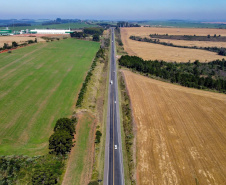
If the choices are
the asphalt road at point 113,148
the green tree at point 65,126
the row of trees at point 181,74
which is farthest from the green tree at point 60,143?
the row of trees at point 181,74

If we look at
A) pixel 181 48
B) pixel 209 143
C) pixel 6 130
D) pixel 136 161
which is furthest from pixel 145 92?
pixel 181 48

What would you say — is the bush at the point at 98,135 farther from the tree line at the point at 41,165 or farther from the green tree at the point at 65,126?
the green tree at the point at 65,126

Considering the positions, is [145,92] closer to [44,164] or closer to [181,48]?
[44,164]

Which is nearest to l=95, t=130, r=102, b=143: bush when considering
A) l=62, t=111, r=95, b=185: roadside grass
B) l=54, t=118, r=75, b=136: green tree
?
l=62, t=111, r=95, b=185: roadside grass

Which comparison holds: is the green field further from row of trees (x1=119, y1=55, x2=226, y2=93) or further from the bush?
row of trees (x1=119, y1=55, x2=226, y2=93)

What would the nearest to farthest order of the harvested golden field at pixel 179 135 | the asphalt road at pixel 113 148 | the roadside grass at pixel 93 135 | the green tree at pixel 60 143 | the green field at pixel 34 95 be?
the asphalt road at pixel 113 148, the roadside grass at pixel 93 135, the harvested golden field at pixel 179 135, the green tree at pixel 60 143, the green field at pixel 34 95

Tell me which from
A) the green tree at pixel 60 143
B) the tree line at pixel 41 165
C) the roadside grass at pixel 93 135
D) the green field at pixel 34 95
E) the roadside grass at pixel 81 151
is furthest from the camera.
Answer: the green field at pixel 34 95
